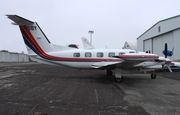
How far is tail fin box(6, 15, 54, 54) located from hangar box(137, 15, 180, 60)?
22.2 m

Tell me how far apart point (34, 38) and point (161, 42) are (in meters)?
27.8

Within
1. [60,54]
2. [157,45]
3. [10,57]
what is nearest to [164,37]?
[157,45]

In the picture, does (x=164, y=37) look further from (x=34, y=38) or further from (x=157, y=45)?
(x=34, y=38)

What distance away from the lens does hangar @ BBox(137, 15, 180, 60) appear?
23969mm

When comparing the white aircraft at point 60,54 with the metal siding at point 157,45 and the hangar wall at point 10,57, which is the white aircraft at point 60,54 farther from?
the hangar wall at point 10,57

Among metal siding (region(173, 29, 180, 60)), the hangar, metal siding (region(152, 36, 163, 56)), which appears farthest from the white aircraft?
metal siding (region(152, 36, 163, 56))

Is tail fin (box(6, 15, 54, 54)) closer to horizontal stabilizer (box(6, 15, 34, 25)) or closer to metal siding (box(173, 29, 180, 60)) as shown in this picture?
horizontal stabilizer (box(6, 15, 34, 25))

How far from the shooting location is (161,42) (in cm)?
2988

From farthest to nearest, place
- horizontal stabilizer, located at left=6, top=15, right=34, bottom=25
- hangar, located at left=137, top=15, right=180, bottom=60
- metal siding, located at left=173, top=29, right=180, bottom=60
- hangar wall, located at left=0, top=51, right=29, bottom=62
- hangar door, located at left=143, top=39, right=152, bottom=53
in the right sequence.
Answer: hangar wall, located at left=0, top=51, right=29, bottom=62
hangar door, located at left=143, top=39, right=152, bottom=53
hangar, located at left=137, top=15, right=180, bottom=60
metal siding, located at left=173, top=29, right=180, bottom=60
horizontal stabilizer, located at left=6, top=15, right=34, bottom=25

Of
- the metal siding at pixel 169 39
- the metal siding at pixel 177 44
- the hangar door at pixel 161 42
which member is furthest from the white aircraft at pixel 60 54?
the hangar door at pixel 161 42

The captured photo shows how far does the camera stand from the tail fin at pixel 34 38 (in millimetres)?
10495

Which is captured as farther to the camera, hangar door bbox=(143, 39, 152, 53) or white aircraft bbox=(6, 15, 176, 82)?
hangar door bbox=(143, 39, 152, 53)

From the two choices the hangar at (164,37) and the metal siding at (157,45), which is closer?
the hangar at (164,37)

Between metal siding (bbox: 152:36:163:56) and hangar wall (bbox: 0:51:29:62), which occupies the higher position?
metal siding (bbox: 152:36:163:56)
